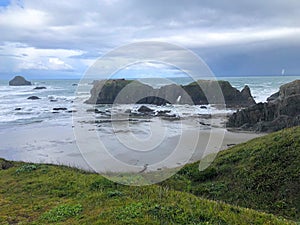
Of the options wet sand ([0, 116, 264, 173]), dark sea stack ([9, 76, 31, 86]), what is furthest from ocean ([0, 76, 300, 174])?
dark sea stack ([9, 76, 31, 86])

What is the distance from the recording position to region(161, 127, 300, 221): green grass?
8.01m

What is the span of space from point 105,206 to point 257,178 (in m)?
5.30

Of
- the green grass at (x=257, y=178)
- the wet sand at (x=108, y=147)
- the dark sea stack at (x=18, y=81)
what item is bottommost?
the wet sand at (x=108, y=147)

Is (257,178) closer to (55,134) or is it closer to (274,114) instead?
(55,134)

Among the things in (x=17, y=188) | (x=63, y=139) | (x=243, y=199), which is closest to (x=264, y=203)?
(x=243, y=199)

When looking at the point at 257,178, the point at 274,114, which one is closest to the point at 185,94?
the point at 274,114

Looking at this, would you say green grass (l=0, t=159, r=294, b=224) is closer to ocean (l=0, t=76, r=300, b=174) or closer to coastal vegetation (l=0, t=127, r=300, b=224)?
coastal vegetation (l=0, t=127, r=300, b=224)

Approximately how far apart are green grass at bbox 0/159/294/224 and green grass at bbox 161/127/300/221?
7.84 feet

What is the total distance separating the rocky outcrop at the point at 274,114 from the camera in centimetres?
2597

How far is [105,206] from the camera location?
596 centimetres

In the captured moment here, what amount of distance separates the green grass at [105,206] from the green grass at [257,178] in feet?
7.84

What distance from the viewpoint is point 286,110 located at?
27.0m

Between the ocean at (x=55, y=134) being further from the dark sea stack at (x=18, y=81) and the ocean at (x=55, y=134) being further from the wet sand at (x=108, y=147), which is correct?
the dark sea stack at (x=18, y=81)

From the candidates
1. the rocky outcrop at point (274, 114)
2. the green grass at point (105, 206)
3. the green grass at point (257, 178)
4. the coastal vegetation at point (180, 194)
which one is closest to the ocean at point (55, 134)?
the rocky outcrop at point (274, 114)
